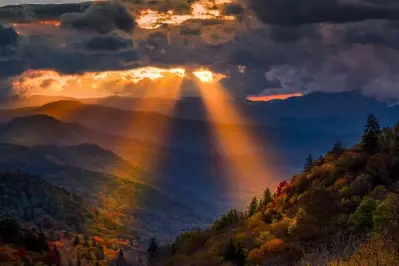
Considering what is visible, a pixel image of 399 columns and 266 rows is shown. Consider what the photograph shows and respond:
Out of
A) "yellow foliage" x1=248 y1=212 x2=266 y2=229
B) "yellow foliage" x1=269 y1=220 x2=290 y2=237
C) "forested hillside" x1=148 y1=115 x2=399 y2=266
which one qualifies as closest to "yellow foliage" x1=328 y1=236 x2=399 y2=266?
"forested hillside" x1=148 y1=115 x2=399 y2=266

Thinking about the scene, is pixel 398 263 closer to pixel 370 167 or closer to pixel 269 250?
pixel 269 250

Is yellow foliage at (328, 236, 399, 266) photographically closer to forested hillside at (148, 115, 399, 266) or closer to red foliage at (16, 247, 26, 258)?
forested hillside at (148, 115, 399, 266)

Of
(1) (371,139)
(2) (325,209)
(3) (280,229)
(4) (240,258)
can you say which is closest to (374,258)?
(2) (325,209)

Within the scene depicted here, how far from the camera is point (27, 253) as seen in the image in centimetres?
17812

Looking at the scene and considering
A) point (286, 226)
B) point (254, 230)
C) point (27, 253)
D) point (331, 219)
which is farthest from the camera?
point (27, 253)

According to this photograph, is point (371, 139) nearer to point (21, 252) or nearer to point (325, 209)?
point (325, 209)

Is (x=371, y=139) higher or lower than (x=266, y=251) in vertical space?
higher

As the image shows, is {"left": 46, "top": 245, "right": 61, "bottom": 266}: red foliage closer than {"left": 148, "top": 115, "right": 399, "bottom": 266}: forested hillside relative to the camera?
No

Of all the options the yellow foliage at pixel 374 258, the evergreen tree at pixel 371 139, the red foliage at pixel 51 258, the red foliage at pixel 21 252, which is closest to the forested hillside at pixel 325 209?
the evergreen tree at pixel 371 139

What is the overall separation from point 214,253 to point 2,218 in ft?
338

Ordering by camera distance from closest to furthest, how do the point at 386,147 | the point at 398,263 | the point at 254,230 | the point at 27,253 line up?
the point at 398,263
the point at 386,147
the point at 254,230
the point at 27,253

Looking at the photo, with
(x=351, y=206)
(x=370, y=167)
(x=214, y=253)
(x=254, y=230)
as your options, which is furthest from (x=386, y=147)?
(x=214, y=253)

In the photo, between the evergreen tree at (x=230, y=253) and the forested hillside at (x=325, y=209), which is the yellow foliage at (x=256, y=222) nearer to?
the forested hillside at (x=325, y=209)

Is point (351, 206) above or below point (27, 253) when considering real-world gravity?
above
